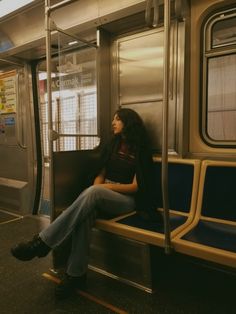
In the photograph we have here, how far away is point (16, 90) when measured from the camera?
415cm

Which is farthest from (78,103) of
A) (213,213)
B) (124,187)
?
(213,213)

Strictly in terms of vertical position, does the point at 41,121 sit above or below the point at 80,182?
above

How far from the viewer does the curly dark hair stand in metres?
2.47

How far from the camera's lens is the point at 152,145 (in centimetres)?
276

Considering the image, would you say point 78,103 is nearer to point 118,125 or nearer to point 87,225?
point 118,125

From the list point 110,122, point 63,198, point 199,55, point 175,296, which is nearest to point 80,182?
point 63,198

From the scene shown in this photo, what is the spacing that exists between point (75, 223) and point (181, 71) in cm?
157

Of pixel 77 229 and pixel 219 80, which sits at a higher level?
pixel 219 80

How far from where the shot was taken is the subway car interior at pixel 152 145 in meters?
1.95

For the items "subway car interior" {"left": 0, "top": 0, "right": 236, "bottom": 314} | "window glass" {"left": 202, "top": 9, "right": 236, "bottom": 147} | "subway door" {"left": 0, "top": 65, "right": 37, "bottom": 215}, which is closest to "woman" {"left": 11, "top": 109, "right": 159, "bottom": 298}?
"subway car interior" {"left": 0, "top": 0, "right": 236, "bottom": 314}

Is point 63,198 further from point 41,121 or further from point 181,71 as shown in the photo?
point 41,121

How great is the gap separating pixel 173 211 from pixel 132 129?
805mm

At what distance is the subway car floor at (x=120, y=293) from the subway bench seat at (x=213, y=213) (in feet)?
1.65

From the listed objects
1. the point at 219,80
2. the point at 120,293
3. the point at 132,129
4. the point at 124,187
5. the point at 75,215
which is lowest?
the point at 120,293
